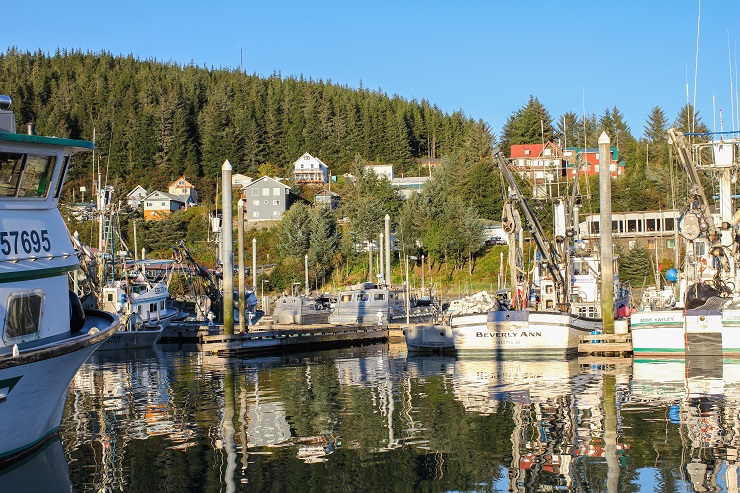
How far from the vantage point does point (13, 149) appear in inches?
545

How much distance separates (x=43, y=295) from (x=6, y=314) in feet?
3.03

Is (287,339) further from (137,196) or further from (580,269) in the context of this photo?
Answer: (137,196)


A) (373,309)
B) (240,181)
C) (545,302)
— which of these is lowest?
(373,309)

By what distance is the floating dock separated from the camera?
3547 centimetres

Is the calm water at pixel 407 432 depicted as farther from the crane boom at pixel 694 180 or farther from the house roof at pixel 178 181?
the house roof at pixel 178 181

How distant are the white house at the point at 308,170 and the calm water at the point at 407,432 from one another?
8960 centimetres

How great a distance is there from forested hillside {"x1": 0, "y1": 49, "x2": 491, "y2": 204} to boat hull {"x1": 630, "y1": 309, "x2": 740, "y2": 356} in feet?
250

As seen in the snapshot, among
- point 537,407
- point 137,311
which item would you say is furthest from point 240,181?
point 537,407

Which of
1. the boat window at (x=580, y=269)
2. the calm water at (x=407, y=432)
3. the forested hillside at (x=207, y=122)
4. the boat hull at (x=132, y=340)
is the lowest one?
the calm water at (x=407, y=432)

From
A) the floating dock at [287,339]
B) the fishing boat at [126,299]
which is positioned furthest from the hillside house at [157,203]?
the floating dock at [287,339]

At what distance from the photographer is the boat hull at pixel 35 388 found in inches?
508

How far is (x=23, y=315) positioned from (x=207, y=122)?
115998 millimetres

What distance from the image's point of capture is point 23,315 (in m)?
13.8

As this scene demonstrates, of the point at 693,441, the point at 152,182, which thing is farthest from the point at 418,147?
the point at 693,441
